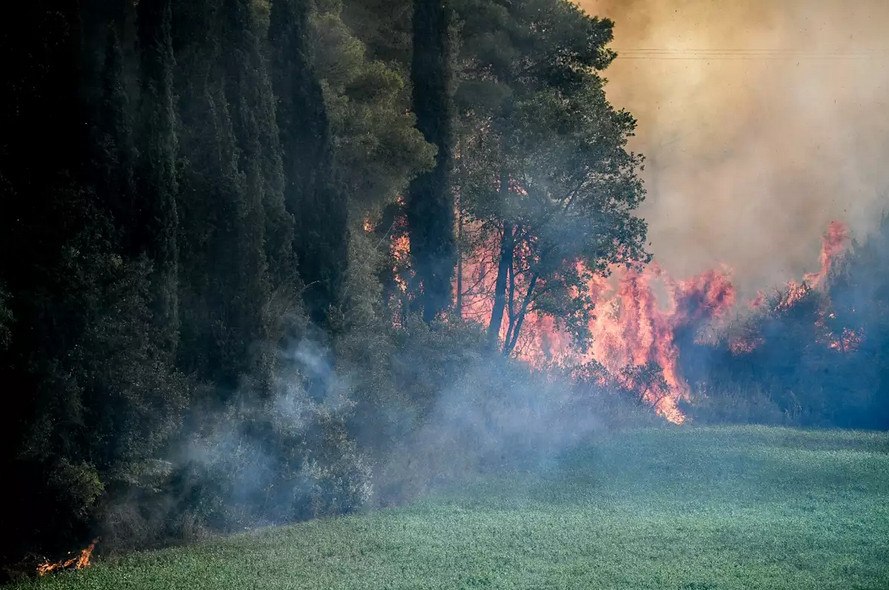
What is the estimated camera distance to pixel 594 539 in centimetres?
1549

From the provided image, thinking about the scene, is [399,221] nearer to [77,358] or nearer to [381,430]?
[381,430]

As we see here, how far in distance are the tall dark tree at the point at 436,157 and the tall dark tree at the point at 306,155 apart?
8292 mm

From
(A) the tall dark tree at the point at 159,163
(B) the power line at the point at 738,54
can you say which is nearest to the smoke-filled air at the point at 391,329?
(A) the tall dark tree at the point at 159,163

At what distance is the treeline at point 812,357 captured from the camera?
37750 mm

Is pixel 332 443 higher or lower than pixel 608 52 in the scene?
lower

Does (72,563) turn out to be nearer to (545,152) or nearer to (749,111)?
(545,152)

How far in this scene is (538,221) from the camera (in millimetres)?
35438

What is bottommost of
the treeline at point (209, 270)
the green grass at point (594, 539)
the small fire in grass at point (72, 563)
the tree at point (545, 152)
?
the small fire in grass at point (72, 563)

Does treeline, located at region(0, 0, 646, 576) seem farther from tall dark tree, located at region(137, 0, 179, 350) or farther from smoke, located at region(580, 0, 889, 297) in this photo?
smoke, located at region(580, 0, 889, 297)

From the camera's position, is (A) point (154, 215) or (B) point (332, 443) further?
(B) point (332, 443)

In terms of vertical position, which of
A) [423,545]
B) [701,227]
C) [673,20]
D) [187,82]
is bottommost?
[423,545]

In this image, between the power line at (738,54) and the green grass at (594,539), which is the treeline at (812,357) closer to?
the power line at (738,54)

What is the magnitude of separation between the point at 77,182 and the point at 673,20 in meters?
38.9

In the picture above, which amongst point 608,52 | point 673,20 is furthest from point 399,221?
point 673,20
